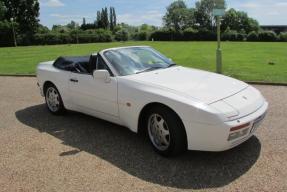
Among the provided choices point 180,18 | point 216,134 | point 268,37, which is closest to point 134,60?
point 216,134

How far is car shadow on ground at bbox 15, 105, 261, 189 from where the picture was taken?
3986 millimetres

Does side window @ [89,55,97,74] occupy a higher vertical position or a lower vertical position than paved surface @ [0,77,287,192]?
higher

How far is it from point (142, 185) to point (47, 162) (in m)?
1.49

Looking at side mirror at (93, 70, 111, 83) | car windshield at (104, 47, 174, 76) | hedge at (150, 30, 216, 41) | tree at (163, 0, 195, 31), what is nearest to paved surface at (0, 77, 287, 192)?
side mirror at (93, 70, 111, 83)

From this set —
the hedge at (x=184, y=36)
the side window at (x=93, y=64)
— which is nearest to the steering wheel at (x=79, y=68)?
the side window at (x=93, y=64)

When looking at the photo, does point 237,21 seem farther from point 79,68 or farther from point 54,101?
point 79,68

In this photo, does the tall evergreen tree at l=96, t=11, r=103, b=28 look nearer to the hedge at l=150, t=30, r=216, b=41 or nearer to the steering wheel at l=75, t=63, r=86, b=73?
the hedge at l=150, t=30, r=216, b=41

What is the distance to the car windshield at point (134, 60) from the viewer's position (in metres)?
5.39

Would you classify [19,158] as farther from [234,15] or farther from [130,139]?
[234,15]

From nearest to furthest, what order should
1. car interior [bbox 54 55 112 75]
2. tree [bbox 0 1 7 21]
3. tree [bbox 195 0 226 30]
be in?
car interior [bbox 54 55 112 75] < tree [bbox 0 1 7 21] < tree [bbox 195 0 226 30]

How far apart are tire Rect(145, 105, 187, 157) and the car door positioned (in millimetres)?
737

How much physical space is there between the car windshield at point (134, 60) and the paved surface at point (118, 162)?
108cm

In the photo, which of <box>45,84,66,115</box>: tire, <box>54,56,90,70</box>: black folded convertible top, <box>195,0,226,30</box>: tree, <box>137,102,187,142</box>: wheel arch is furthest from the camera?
<box>195,0,226,30</box>: tree

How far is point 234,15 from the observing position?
97.0 m
